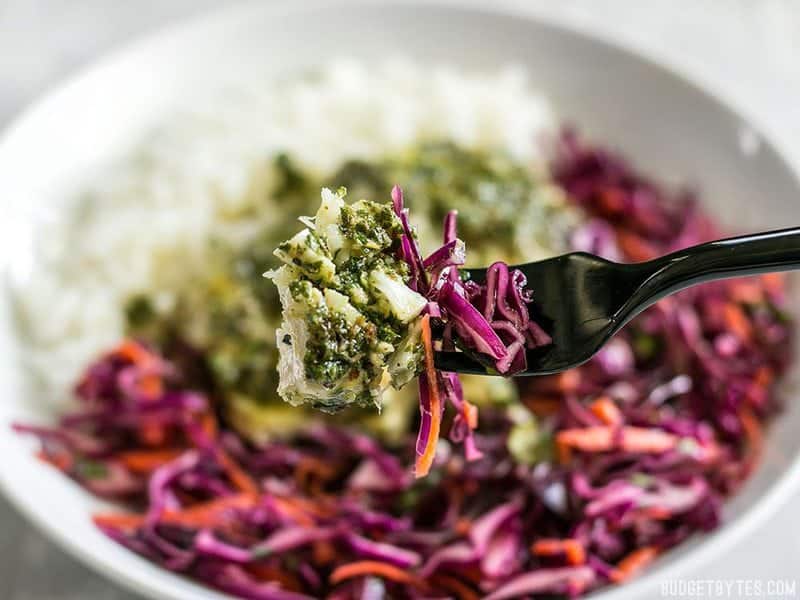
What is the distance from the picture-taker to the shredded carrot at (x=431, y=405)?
2014mm

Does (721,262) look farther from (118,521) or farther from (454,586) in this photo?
(118,521)

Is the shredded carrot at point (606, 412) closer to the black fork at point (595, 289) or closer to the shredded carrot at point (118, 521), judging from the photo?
the black fork at point (595, 289)

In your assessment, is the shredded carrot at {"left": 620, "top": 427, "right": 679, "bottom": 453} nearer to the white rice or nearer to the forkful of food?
the forkful of food

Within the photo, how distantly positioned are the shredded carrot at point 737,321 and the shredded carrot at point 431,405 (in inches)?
71.8

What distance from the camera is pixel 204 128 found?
400 centimetres

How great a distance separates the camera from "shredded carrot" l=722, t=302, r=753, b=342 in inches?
136

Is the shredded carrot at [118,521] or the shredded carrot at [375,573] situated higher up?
the shredded carrot at [118,521]

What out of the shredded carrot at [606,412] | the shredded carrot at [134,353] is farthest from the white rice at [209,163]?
the shredded carrot at [606,412]

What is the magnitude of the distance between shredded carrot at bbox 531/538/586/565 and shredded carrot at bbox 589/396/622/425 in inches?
17.3

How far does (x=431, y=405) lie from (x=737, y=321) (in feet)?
6.21

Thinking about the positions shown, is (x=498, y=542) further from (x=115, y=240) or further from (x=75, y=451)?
(x=115, y=240)

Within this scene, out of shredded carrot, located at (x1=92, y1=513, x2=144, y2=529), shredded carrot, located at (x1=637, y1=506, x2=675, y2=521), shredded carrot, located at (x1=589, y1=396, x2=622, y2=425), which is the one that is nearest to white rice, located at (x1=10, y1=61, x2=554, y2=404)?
shredded carrot, located at (x1=92, y1=513, x2=144, y2=529)

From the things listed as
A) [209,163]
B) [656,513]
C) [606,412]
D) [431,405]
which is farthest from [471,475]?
[209,163]

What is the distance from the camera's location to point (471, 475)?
3104mm
